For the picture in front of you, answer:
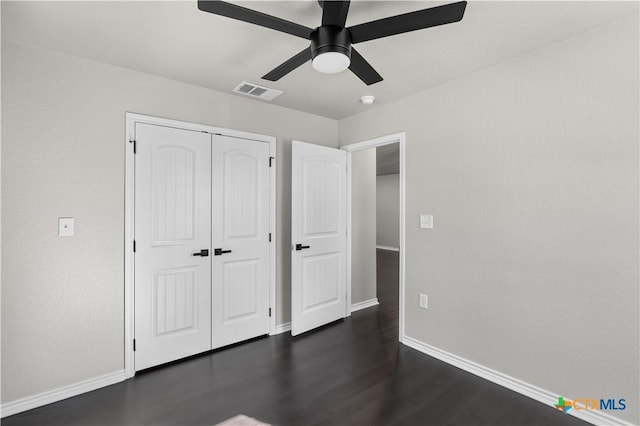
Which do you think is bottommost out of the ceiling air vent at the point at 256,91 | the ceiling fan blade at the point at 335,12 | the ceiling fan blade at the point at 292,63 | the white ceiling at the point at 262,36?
the ceiling fan blade at the point at 292,63

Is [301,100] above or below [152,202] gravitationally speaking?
above

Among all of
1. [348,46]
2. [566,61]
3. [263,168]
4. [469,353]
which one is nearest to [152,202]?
[263,168]

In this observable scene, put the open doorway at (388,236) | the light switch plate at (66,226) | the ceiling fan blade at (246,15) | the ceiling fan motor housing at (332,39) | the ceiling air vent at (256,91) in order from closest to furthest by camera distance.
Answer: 1. the ceiling fan blade at (246,15)
2. the ceiling fan motor housing at (332,39)
3. the light switch plate at (66,226)
4. the ceiling air vent at (256,91)
5. the open doorway at (388,236)

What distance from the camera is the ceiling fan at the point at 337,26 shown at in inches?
56.2

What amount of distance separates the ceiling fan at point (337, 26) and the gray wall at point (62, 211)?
5.42 ft

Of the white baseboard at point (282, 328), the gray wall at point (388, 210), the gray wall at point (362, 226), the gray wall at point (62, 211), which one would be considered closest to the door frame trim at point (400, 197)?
the gray wall at point (362, 226)

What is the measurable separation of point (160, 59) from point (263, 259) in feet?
6.77

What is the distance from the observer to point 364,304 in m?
4.37

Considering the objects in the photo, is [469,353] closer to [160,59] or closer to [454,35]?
[454,35]

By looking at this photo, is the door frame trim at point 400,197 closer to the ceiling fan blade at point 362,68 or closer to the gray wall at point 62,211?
the ceiling fan blade at point 362,68

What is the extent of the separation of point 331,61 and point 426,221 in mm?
1916

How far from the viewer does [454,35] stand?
209cm

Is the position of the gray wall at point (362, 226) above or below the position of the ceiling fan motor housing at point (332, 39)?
below

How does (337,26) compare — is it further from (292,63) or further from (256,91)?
(256,91)
